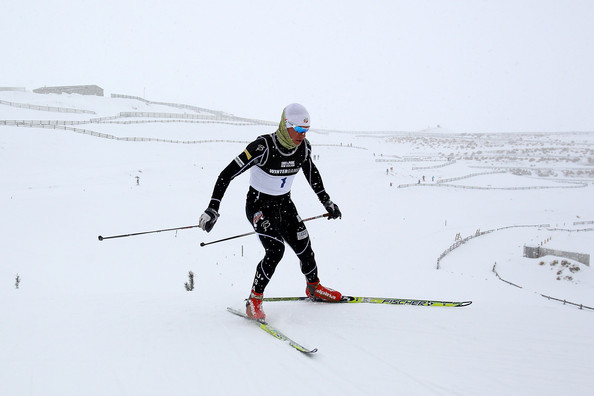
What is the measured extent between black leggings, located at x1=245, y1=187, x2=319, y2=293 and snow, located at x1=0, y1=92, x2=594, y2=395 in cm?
66

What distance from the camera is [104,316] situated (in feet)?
16.0

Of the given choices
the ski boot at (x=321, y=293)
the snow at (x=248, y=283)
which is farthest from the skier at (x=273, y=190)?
the snow at (x=248, y=283)

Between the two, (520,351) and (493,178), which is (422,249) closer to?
(520,351)

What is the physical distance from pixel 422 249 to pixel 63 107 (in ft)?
169

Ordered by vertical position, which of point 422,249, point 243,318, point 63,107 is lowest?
point 422,249

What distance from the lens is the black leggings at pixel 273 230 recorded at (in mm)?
5148

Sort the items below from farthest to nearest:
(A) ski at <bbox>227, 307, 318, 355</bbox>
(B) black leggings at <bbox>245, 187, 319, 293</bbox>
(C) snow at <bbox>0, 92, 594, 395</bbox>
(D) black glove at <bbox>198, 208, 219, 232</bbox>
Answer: (B) black leggings at <bbox>245, 187, 319, 293</bbox>
(D) black glove at <bbox>198, 208, 219, 232</bbox>
(A) ski at <bbox>227, 307, 318, 355</bbox>
(C) snow at <bbox>0, 92, 594, 395</bbox>

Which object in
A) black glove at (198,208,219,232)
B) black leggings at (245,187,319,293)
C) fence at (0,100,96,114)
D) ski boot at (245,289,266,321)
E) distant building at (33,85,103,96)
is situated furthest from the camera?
distant building at (33,85,103,96)

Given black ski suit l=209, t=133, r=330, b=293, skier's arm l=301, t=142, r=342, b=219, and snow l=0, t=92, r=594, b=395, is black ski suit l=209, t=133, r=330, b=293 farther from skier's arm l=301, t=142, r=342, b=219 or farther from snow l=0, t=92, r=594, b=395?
snow l=0, t=92, r=594, b=395

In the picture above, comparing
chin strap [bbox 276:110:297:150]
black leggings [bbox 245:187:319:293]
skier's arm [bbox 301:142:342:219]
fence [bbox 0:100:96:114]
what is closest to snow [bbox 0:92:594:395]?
black leggings [bbox 245:187:319:293]

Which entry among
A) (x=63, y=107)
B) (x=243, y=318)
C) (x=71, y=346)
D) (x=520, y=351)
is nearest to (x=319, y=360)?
(x=243, y=318)

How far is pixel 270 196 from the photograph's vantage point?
17.4 feet

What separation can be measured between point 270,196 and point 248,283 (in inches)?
311

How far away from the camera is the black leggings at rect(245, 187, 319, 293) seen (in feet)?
16.9
